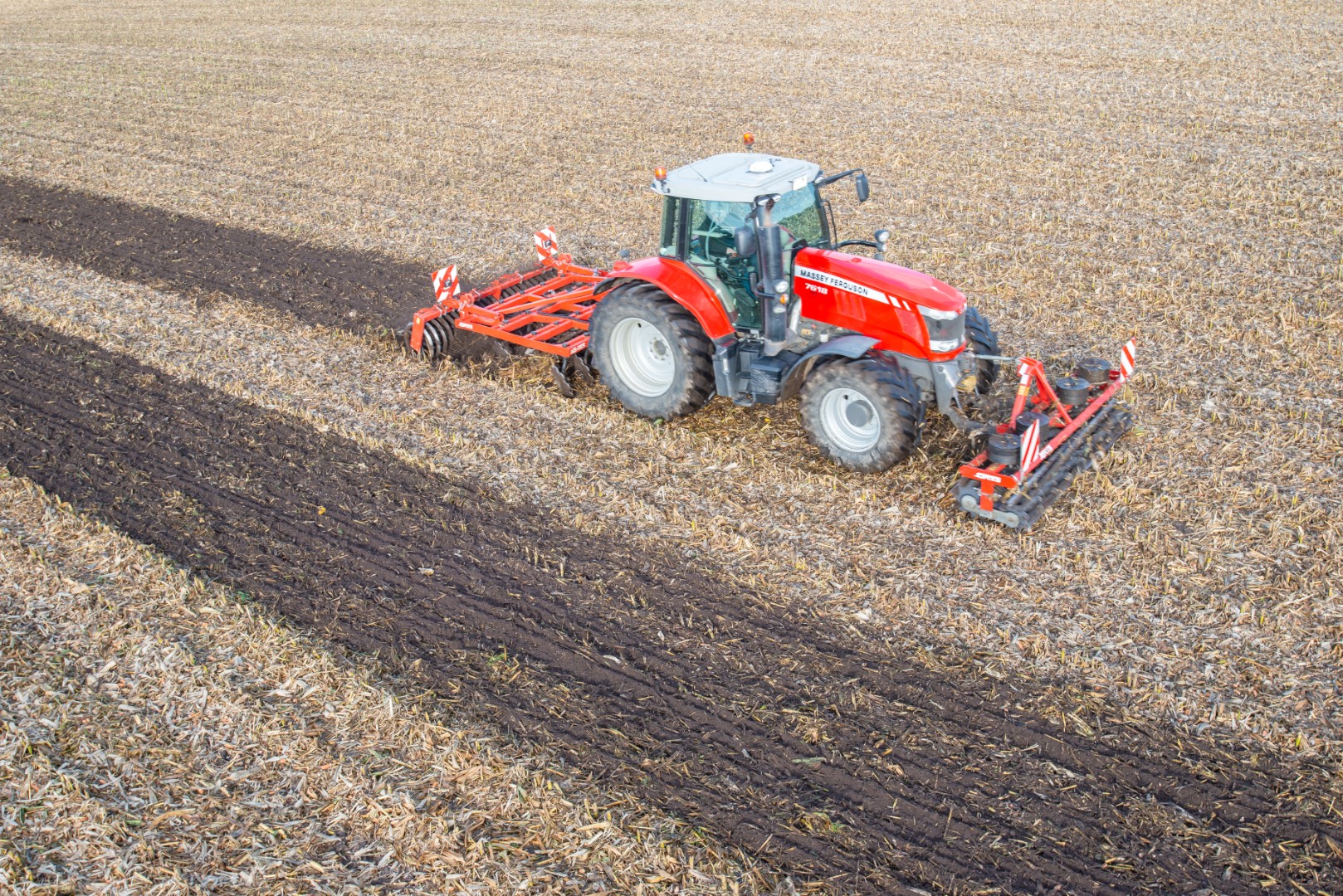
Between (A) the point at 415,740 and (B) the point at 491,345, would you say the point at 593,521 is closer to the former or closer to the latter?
(A) the point at 415,740

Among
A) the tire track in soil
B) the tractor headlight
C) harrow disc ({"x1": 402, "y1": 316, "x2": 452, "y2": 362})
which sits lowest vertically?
the tire track in soil

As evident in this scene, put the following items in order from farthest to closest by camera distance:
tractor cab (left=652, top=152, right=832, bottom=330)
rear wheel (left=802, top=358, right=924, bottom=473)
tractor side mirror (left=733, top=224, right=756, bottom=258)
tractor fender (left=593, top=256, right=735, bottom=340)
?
tractor fender (left=593, top=256, right=735, bottom=340) < tractor cab (left=652, top=152, right=832, bottom=330) < tractor side mirror (left=733, top=224, right=756, bottom=258) < rear wheel (left=802, top=358, right=924, bottom=473)

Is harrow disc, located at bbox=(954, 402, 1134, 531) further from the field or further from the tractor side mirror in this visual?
the tractor side mirror

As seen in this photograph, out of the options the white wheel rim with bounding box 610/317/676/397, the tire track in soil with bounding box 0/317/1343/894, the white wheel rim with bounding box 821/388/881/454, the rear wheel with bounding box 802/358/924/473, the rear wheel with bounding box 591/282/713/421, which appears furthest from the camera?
the white wheel rim with bounding box 610/317/676/397

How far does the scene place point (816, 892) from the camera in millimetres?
4645

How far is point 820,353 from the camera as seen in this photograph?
7438 mm

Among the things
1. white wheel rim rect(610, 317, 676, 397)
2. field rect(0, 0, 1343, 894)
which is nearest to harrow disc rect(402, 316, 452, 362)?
field rect(0, 0, 1343, 894)

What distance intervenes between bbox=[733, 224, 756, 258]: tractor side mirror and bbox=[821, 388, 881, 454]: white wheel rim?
115 cm

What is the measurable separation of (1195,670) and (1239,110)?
15.1m

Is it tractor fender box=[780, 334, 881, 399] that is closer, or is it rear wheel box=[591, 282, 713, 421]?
tractor fender box=[780, 334, 881, 399]

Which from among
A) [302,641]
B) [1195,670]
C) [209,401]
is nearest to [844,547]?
[1195,670]

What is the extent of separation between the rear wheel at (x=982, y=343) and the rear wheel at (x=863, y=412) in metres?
0.94

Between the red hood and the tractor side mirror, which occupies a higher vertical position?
the tractor side mirror

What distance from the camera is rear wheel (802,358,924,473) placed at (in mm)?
7172
